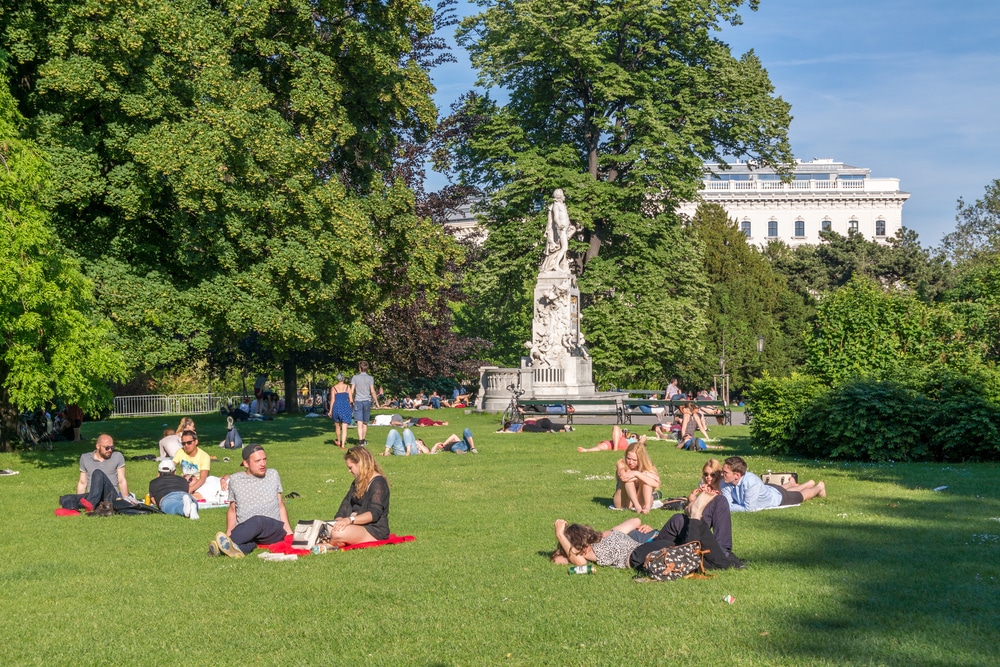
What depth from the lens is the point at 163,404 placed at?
52750 millimetres

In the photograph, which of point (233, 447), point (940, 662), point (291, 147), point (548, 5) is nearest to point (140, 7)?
point (291, 147)

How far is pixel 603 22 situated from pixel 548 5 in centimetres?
222

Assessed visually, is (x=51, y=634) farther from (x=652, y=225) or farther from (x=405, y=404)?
(x=405, y=404)

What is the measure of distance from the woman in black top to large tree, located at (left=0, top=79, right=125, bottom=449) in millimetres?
9767

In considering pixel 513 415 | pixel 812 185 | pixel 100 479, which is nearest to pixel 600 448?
pixel 513 415

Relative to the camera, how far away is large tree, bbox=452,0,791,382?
4244cm

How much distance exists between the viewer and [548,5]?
139 feet

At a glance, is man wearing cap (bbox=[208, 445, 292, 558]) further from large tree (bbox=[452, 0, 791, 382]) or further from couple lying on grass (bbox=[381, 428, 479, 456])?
large tree (bbox=[452, 0, 791, 382])

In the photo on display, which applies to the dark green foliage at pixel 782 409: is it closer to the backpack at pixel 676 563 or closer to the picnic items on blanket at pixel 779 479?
the picnic items on blanket at pixel 779 479

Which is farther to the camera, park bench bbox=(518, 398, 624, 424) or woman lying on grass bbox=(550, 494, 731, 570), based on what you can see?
park bench bbox=(518, 398, 624, 424)

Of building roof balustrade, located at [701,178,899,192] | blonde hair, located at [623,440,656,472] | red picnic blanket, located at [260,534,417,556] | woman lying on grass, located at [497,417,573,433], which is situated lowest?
red picnic blanket, located at [260,534,417,556]

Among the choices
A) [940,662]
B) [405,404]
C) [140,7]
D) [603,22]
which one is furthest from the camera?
[405,404]

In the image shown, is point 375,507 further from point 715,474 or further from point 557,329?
point 557,329

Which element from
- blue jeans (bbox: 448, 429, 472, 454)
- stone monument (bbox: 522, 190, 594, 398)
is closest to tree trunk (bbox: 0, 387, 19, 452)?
→ blue jeans (bbox: 448, 429, 472, 454)
